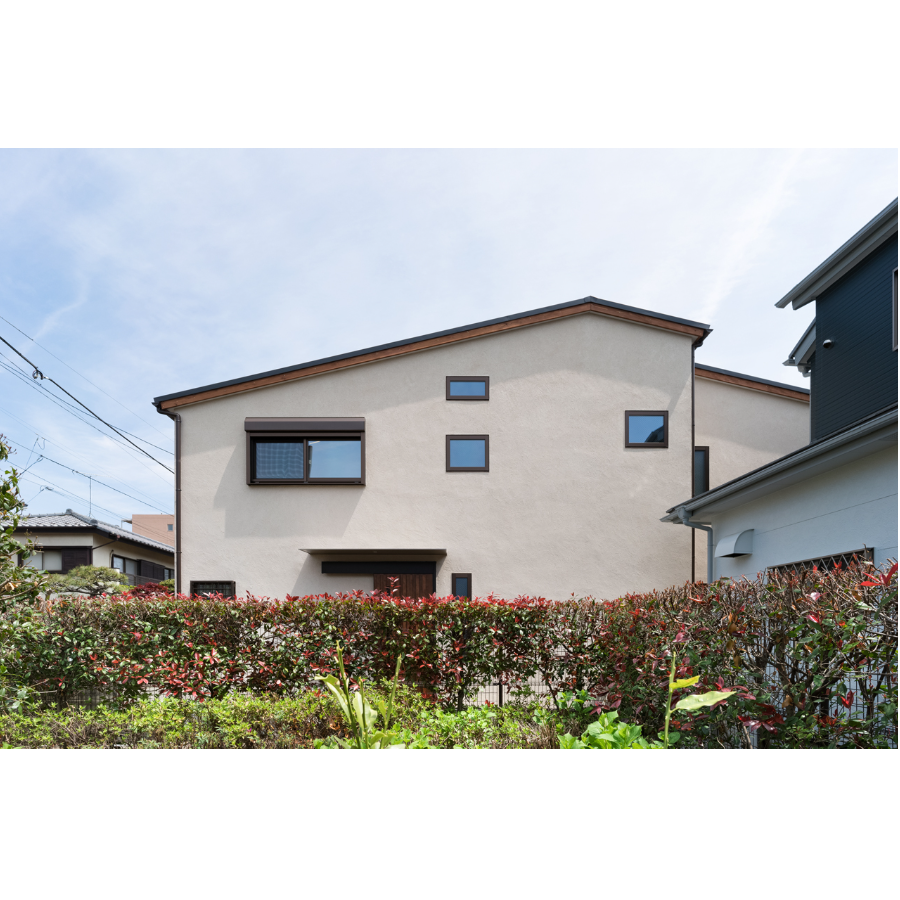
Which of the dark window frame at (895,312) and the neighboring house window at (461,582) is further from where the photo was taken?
the neighboring house window at (461,582)

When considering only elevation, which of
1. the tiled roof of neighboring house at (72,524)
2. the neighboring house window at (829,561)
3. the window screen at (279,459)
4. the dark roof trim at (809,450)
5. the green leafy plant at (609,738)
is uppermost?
the window screen at (279,459)

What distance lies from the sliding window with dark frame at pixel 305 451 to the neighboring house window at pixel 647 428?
447cm

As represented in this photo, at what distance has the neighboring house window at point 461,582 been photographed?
10.7m

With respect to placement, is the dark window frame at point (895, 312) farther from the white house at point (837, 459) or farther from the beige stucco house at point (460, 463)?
the beige stucco house at point (460, 463)

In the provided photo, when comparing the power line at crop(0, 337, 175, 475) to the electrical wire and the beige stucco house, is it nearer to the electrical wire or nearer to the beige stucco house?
the electrical wire

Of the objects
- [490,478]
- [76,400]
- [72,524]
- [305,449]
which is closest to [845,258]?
[490,478]

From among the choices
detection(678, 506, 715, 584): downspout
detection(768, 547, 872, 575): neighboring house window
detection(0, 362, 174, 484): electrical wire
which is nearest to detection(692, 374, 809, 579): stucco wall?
detection(678, 506, 715, 584): downspout

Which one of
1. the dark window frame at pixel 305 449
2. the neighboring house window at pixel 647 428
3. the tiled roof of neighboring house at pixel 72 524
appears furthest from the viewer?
the tiled roof of neighboring house at pixel 72 524

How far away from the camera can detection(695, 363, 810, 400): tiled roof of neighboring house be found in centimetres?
1138

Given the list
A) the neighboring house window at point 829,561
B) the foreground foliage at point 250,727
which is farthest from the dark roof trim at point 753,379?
the foreground foliage at point 250,727

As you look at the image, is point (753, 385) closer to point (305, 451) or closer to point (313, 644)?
point (305, 451)

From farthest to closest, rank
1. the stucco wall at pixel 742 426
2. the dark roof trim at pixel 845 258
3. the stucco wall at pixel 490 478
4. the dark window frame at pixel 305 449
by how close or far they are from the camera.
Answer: the stucco wall at pixel 742 426, the dark window frame at pixel 305 449, the stucco wall at pixel 490 478, the dark roof trim at pixel 845 258

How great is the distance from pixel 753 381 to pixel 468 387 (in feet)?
16.6
